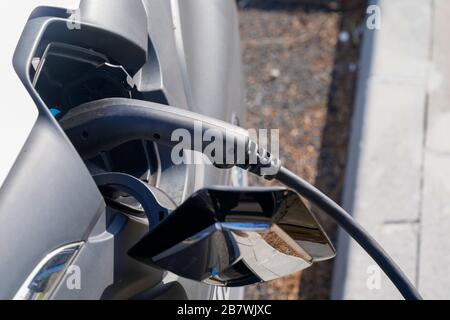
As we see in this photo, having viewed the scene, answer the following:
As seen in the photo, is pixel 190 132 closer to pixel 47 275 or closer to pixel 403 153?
pixel 47 275

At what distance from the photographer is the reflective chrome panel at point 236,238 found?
55.5 inches

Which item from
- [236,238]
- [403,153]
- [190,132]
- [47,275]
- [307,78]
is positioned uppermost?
[307,78]

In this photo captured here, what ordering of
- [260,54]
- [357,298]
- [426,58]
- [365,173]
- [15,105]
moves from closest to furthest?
[15,105] < [357,298] < [365,173] < [426,58] < [260,54]

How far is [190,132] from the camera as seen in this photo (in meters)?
1.57

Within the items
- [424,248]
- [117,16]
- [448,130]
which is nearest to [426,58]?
[448,130]

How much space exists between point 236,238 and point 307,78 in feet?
8.25

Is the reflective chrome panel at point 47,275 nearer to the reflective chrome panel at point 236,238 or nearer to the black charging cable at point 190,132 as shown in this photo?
the reflective chrome panel at point 236,238

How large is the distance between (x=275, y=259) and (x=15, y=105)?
25.2 inches

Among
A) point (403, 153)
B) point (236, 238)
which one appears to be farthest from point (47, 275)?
point (403, 153)

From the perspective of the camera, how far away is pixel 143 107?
160cm

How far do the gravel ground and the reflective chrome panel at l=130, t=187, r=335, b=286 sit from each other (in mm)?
1663

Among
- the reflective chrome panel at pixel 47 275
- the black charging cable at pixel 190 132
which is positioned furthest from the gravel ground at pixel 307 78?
the reflective chrome panel at pixel 47 275

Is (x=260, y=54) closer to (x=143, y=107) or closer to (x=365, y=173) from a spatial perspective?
(x=365, y=173)

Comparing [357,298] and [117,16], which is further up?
[117,16]
